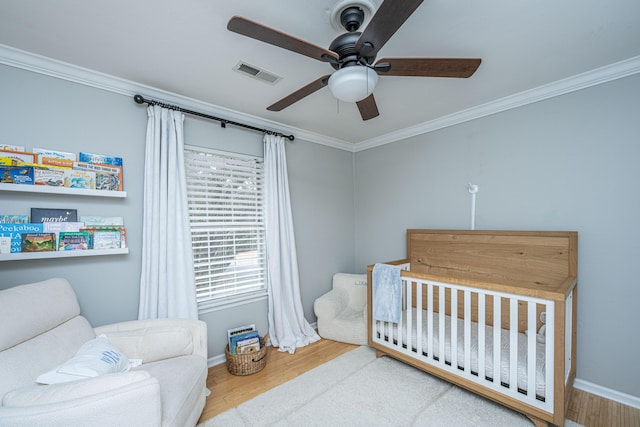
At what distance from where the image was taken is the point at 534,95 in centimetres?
229

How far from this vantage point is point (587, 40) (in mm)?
1663

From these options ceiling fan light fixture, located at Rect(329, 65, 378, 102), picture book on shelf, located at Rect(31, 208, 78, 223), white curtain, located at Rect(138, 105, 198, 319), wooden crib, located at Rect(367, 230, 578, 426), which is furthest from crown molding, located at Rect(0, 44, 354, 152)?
wooden crib, located at Rect(367, 230, 578, 426)

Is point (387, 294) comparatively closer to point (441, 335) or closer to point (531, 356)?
point (441, 335)

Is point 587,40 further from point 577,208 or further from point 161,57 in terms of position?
point 161,57

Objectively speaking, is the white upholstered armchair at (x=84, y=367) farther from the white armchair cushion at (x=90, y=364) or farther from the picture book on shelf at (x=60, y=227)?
the picture book on shelf at (x=60, y=227)

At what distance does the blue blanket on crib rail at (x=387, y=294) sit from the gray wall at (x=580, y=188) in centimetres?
94

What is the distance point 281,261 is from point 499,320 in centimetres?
197

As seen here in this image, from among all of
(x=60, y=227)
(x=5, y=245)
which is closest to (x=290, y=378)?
(x=60, y=227)

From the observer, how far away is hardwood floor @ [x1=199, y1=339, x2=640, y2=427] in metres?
1.78

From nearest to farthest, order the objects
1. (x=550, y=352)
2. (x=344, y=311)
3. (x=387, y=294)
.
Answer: (x=550, y=352) → (x=387, y=294) → (x=344, y=311)

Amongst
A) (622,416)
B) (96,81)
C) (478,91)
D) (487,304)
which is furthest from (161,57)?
(622,416)

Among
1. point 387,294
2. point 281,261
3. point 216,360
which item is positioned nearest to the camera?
point 387,294

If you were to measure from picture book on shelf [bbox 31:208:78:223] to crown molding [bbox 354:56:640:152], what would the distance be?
3.15 m

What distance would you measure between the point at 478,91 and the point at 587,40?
2.30 ft
